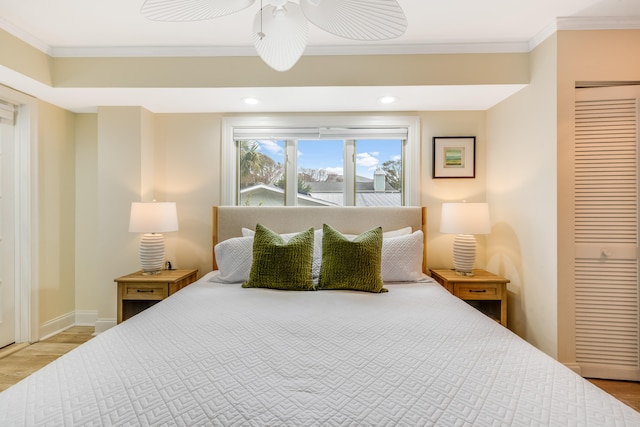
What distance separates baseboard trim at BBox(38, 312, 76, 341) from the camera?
9.53 feet

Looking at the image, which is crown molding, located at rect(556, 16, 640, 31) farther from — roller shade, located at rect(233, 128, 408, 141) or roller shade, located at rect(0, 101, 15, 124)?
roller shade, located at rect(0, 101, 15, 124)

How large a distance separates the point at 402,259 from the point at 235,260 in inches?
50.7

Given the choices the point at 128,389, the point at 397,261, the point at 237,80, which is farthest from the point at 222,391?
the point at 237,80

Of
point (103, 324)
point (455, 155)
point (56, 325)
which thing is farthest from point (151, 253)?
point (455, 155)

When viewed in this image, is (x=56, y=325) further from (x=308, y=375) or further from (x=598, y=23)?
(x=598, y=23)

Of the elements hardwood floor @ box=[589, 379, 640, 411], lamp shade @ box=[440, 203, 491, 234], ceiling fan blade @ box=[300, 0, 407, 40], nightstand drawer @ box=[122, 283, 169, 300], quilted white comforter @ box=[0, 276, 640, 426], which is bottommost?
hardwood floor @ box=[589, 379, 640, 411]

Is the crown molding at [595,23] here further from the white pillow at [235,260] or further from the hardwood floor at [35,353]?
the hardwood floor at [35,353]

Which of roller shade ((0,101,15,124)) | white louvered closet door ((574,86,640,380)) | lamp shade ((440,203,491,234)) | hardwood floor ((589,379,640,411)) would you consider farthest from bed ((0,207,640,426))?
roller shade ((0,101,15,124))

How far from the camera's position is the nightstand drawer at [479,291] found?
2537 mm

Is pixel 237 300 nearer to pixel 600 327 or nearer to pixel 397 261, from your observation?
pixel 397 261

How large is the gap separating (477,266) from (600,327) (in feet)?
3.43

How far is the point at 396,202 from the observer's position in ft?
10.7

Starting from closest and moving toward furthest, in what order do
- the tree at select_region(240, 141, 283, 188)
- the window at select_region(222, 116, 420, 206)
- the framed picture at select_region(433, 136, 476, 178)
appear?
1. the framed picture at select_region(433, 136, 476, 178)
2. the window at select_region(222, 116, 420, 206)
3. the tree at select_region(240, 141, 283, 188)

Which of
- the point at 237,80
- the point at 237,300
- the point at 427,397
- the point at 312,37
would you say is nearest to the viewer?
the point at 427,397
